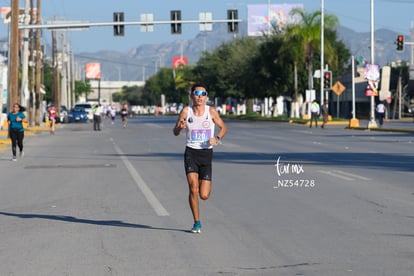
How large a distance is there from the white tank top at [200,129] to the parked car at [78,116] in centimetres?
7777

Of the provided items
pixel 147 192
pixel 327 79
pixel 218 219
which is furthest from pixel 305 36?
pixel 218 219

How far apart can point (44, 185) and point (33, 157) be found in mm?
11316

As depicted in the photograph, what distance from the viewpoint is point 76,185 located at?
20000mm

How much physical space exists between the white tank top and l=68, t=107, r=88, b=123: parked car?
7777 cm

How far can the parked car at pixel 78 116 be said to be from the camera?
89188 millimetres

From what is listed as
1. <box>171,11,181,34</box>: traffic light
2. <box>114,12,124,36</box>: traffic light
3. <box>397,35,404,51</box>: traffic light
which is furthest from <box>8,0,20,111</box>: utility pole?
<box>397,35,404,51</box>: traffic light

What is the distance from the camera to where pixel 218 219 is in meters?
13.7

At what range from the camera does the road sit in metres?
10.0

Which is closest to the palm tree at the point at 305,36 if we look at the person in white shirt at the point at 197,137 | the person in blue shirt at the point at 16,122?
the person in blue shirt at the point at 16,122

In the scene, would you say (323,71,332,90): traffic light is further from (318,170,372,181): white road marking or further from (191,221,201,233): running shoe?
(191,221,201,233): running shoe

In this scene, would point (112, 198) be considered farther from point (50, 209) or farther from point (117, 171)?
point (117, 171)

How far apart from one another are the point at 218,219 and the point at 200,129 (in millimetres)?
2033

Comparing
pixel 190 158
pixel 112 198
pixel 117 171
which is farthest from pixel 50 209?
pixel 117 171

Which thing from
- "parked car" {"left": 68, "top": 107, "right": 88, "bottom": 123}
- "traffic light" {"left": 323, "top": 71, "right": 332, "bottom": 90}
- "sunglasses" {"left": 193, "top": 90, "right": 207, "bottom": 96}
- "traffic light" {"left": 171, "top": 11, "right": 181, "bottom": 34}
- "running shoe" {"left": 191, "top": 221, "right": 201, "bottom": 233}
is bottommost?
"parked car" {"left": 68, "top": 107, "right": 88, "bottom": 123}
